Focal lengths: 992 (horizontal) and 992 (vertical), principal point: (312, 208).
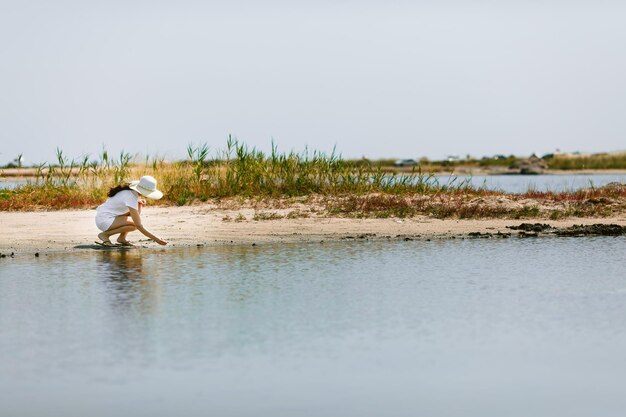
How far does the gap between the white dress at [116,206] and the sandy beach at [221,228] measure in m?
0.84

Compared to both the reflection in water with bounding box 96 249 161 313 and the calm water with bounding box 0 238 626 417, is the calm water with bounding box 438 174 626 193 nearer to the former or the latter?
the reflection in water with bounding box 96 249 161 313

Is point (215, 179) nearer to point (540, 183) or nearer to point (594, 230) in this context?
point (594, 230)

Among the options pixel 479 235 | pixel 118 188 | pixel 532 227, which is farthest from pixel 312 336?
pixel 532 227

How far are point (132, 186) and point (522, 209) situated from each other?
1075 cm

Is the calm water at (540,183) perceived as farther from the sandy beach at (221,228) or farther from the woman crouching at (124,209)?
the woman crouching at (124,209)

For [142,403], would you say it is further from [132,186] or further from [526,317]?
[132,186]

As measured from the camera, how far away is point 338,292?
44.3ft

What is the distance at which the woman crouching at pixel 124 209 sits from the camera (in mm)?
17094

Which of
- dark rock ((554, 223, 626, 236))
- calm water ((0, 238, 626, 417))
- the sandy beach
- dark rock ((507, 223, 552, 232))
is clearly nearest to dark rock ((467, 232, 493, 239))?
the sandy beach

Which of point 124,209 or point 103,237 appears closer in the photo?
point 124,209

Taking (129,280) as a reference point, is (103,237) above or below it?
above

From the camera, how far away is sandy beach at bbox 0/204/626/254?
1936cm

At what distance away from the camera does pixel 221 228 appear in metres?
21.1

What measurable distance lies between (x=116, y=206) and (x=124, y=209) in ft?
0.49
